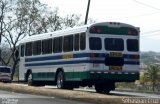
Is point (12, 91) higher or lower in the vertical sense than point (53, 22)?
lower

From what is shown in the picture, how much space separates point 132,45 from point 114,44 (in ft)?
3.75

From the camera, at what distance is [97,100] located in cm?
1833

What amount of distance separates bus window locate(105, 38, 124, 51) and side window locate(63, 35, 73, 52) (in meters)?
2.00

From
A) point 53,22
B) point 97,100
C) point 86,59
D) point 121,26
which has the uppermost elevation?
point 53,22

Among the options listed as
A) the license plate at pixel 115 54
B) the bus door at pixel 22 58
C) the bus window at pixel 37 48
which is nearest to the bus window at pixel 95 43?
the license plate at pixel 115 54

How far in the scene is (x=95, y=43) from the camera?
24906 millimetres

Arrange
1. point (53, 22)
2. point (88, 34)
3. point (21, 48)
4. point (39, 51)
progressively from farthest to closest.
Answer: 1. point (53, 22)
2. point (21, 48)
3. point (39, 51)
4. point (88, 34)

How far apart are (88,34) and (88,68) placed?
1.56 metres

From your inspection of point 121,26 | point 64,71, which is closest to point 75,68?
point 64,71

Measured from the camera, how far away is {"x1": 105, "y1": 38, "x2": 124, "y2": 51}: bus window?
25184 millimetres

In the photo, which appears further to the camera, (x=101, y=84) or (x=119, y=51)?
(x=101, y=84)

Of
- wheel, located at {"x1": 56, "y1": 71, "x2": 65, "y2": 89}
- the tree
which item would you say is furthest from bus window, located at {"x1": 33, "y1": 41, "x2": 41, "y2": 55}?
the tree

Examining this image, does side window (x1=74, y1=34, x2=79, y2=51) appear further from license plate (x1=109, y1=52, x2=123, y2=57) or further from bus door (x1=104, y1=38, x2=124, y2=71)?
license plate (x1=109, y1=52, x2=123, y2=57)

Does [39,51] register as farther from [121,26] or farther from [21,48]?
[121,26]
